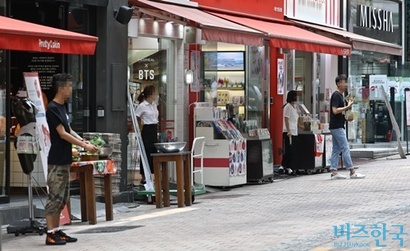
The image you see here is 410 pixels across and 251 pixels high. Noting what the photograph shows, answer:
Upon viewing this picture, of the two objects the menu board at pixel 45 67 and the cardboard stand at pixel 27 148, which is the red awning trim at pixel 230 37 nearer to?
the menu board at pixel 45 67

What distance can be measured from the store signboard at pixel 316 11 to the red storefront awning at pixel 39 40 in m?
12.0

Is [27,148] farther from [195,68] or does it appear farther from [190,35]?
[195,68]

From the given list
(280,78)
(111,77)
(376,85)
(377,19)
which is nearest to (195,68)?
(111,77)

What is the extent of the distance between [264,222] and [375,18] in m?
19.5

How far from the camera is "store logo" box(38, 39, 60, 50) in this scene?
1254 cm

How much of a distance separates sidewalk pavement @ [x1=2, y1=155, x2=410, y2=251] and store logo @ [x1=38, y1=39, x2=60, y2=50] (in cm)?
232

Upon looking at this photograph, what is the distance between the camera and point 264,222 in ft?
44.4

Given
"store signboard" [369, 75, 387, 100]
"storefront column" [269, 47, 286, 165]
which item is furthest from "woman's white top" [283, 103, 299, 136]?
"store signboard" [369, 75, 387, 100]

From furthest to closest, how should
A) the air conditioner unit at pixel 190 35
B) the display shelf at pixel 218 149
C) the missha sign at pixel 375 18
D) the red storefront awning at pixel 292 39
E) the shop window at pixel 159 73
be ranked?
the missha sign at pixel 375 18, the red storefront awning at pixel 292 39, the air conditioner unit at pixel 190 35, the display shelf at pixel 218 149, the shop window at pixel 159 73

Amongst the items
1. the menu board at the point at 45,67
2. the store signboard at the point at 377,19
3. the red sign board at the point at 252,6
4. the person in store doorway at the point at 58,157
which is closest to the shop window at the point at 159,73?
the red sign board at the point at 252,6

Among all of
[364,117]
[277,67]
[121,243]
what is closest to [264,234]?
[121,243]

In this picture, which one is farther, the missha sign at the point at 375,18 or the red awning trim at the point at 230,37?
the missha sign at the point at 375,18

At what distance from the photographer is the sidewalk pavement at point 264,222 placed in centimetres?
1144

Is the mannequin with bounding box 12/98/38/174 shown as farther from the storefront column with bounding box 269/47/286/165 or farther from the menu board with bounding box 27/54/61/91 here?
the storefront column with bounding box 269/47/286/165
